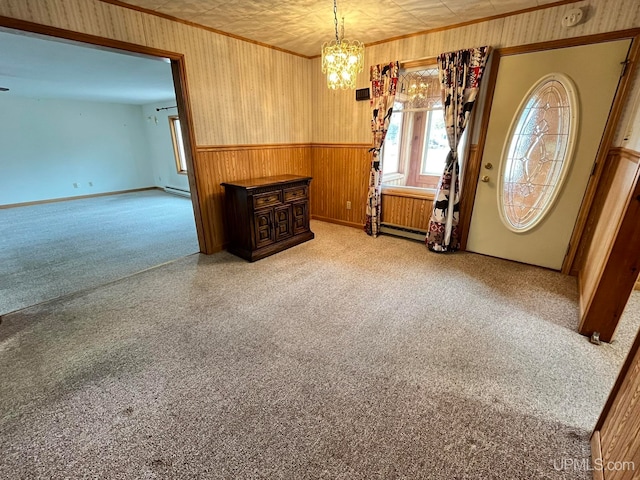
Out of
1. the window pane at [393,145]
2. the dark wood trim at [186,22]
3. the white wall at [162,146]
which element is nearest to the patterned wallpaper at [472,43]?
the window pane at [393,145]

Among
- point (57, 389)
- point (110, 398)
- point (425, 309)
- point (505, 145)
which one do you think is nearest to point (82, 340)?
point (57, 389)

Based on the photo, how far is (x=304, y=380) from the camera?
1660 mm

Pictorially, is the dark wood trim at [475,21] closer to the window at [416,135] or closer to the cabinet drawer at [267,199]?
the window at [416,135]

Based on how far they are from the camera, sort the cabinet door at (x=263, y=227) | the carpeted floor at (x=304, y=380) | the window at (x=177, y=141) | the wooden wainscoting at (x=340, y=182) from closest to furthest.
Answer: the carpeted floor at (x=304, y=380) → the cabinet door at (x=263, y=227) → the wooden wainscoting at (x=340, y=182) → the window at (x=177, y=141)

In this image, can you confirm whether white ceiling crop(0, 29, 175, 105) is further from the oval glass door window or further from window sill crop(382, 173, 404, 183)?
the oval glass door window

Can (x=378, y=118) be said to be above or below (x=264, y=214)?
above

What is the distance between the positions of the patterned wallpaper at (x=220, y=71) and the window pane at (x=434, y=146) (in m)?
1.78

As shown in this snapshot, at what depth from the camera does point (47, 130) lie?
20.8ft

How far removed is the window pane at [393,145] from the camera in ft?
12.7

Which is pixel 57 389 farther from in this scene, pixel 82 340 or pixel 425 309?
pixel 425 309

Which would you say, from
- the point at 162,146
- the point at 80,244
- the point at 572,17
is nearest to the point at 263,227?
the point at 80,244

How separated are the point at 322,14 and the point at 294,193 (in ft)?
5.87

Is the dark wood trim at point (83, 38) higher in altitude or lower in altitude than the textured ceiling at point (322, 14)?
lower

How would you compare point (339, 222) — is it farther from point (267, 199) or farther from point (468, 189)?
point (468, 189)
